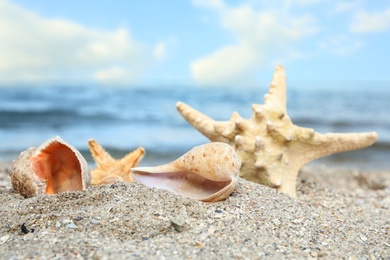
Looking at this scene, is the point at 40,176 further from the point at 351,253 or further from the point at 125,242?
the point at 351,253

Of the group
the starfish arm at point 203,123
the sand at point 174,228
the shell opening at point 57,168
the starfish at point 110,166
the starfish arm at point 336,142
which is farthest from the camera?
the starfish arm at point 203,123

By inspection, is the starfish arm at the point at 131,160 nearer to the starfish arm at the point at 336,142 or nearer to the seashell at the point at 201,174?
the seashell at the point at 201,174

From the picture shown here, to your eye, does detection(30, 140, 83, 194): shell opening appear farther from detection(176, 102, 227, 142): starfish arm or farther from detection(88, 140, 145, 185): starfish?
detection(176, 102, 227, 142): starfish arm

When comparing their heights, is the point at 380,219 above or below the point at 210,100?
below

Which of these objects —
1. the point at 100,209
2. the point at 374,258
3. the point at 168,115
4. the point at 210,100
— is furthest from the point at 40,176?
the point at 210,100

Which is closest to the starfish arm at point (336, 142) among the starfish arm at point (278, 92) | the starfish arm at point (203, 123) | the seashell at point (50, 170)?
the starfish arm at point (278, 92)

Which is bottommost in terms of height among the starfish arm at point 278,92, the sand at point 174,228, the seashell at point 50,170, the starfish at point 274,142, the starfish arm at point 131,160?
the sand at point 174,228

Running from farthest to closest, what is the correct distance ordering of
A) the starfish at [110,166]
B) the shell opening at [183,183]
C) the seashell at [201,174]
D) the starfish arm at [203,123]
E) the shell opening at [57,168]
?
the starfish arm at [203,123] → the starfish at [110,166] → the shell opening at [57,168] → the shell opening at [183,183] → the seashell at [201,174]
